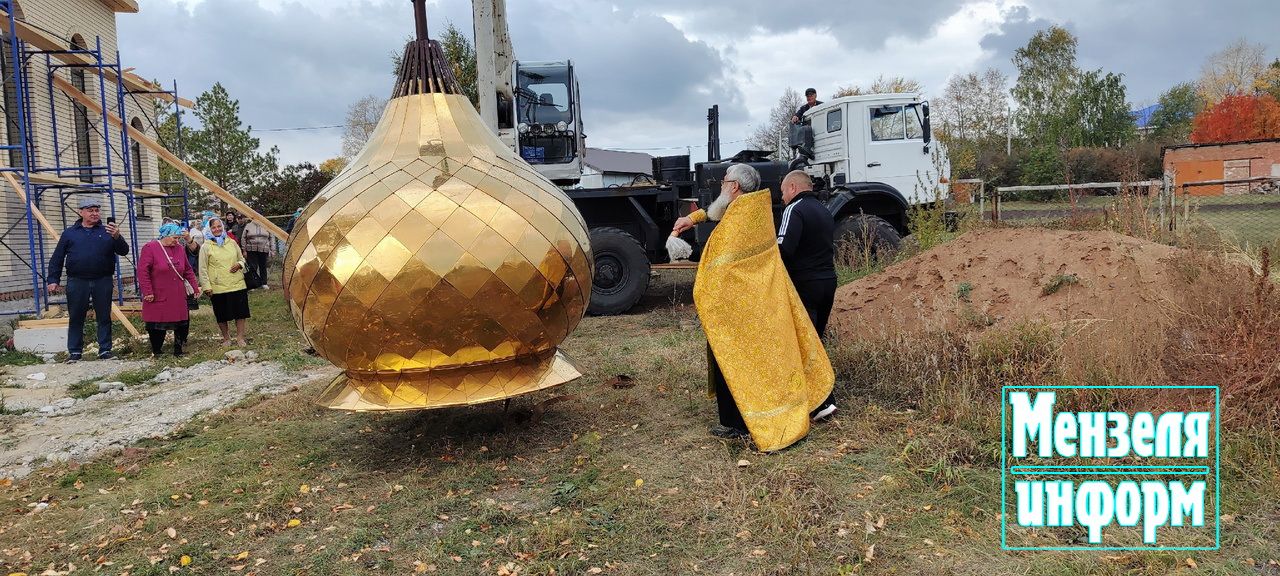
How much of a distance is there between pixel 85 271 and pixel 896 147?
1012cm

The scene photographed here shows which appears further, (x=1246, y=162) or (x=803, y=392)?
(x=1246, y=162)

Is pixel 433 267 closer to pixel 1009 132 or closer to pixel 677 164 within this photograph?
pixel 677 164

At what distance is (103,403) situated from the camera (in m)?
7.31

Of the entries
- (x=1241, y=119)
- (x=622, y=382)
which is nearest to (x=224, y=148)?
(x=622, y=382)

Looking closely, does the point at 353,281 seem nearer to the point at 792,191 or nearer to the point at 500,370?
the point at 500,370

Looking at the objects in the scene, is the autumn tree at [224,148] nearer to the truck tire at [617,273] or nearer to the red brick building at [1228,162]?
the truck tire at [617,273]

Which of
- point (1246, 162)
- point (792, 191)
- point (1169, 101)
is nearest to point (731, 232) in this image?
point (792, 191)

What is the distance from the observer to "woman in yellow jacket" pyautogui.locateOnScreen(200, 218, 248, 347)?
946 cm

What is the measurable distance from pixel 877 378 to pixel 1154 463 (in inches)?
73.8

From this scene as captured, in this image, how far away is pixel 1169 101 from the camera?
158ft

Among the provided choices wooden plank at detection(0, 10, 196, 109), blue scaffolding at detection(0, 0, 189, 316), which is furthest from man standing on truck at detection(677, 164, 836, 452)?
wooden plank at detection(0, 10, 196, 109)

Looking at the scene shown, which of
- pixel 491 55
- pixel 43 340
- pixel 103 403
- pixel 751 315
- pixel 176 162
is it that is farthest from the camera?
pixel 176 162

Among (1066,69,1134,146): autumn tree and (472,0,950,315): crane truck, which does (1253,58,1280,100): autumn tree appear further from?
(472,0,950,315): crane truck

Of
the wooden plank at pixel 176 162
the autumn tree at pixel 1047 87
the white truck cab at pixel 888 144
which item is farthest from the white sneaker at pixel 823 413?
the autumn tree at pixel 1047 87
